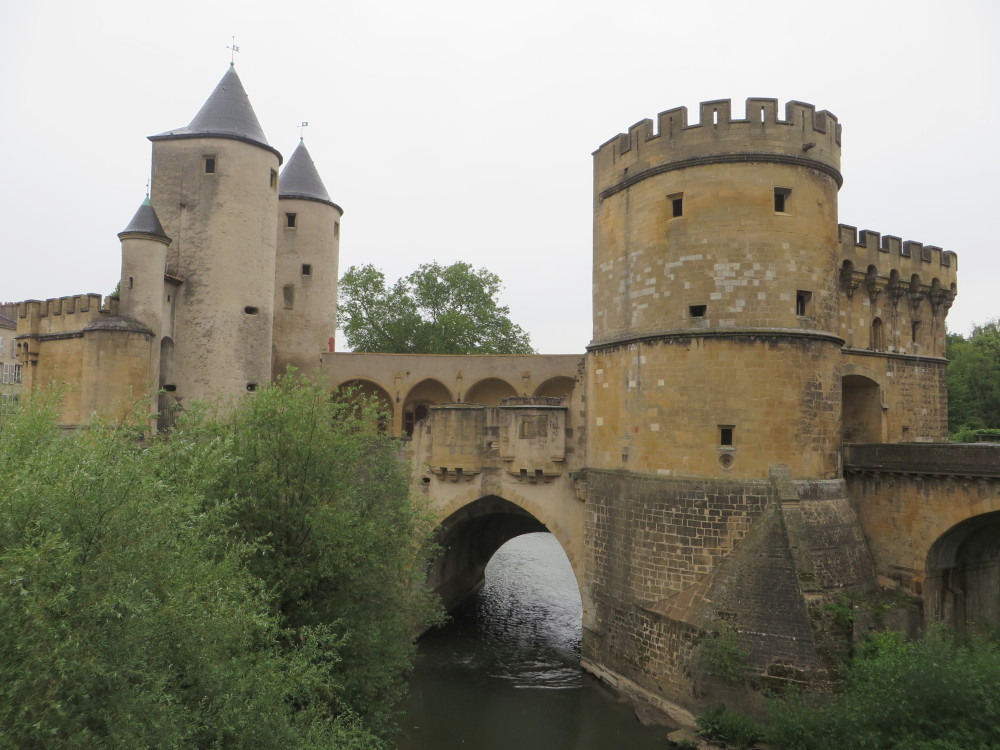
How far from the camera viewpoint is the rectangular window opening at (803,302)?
15.2 m

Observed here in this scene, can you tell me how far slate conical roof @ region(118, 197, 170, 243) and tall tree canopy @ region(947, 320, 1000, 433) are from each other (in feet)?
132

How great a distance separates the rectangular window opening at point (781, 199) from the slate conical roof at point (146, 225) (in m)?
18.7

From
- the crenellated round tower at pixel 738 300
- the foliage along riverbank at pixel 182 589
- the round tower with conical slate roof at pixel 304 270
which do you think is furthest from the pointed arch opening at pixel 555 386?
the foliage along riverbank at pixel 182 589

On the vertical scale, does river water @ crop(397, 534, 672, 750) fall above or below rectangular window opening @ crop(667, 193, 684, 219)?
below

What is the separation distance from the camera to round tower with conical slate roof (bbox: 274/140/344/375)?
92.5ft

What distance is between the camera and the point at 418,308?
130 ft

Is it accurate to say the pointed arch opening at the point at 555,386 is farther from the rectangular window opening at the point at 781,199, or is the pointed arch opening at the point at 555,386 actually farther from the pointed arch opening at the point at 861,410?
the rectangular window opening at the point at 781,199

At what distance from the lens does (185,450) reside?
29.8 ft

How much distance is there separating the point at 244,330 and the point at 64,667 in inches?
783

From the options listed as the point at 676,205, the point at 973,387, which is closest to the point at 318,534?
the point at 676,205

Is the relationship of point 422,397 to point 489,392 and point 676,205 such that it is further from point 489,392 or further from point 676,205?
point 676,205

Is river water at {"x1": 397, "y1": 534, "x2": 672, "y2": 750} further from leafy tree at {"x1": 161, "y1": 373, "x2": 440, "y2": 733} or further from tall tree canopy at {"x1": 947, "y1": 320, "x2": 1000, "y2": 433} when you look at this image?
tall tree canopy at {"x1": 947, "y1": 320, "x2": 1000, "y2": 433}

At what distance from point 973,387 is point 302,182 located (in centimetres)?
4038

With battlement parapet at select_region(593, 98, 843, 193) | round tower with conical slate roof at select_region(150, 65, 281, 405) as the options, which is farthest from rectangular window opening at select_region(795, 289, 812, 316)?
round tower with conical slate roof at select_region(150, 65, 281, 405)
